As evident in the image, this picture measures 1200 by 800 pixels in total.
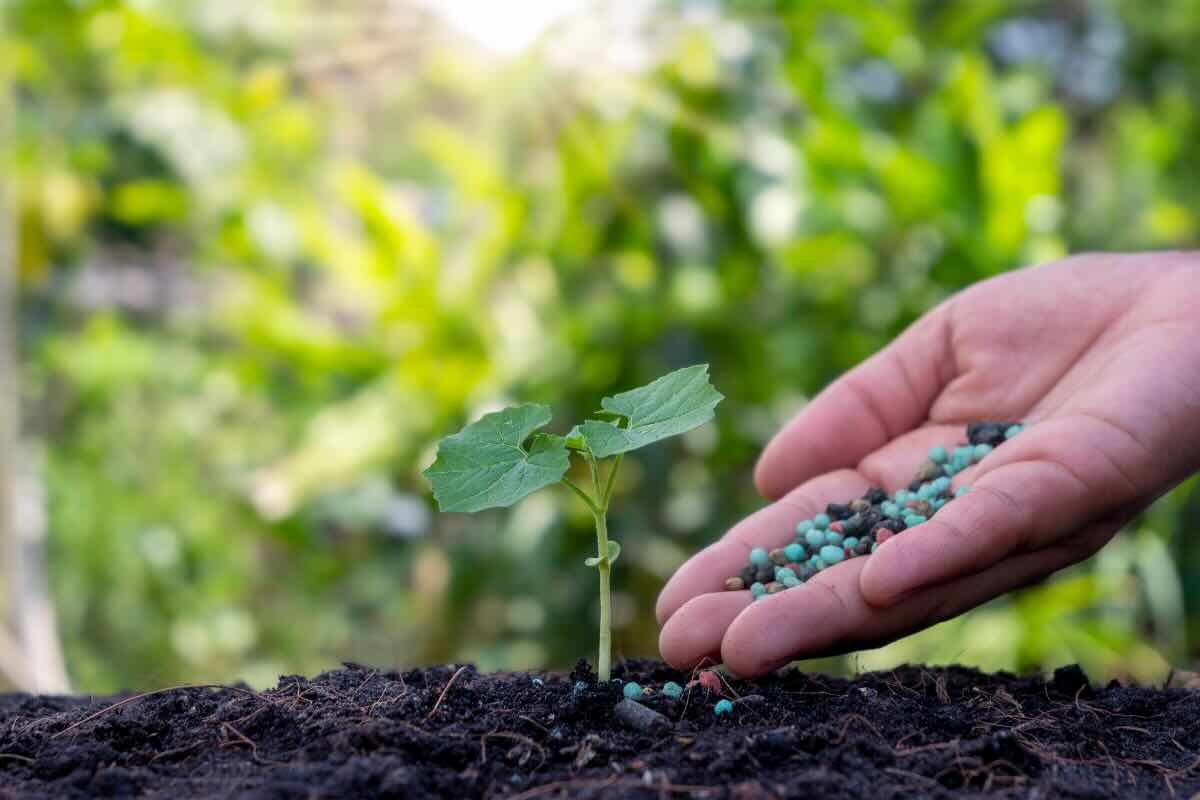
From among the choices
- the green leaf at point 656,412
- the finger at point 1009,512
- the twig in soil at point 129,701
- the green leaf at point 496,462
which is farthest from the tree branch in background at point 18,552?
the finger at point 1009,512

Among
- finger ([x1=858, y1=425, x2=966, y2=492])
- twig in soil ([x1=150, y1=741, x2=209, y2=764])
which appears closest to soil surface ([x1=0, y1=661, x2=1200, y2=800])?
twig in soil ([x1=150, y1=741, x2=209, y2=764])

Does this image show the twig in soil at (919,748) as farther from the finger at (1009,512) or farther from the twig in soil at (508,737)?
the twig in soil at (508,737)

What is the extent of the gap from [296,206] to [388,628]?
53.8 inches

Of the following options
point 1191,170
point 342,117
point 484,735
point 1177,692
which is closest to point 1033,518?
point 1177,692

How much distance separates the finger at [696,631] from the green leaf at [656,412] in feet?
0.66

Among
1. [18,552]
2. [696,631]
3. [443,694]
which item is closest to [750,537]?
[696,631]

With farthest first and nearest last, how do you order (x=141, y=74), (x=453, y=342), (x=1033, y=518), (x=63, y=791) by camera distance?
(x=141, y=74) < (x=453, y=342) < (x=1033, y=518) < (x=63, y=791)

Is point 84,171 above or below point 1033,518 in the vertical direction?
above

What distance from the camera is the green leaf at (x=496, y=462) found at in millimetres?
868

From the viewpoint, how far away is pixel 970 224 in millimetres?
2680

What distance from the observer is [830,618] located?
0.94 m

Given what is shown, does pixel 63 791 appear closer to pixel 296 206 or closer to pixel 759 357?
pixel 759 357

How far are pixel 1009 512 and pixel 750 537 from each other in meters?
0.29

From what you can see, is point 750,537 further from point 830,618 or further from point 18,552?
point 18,552
